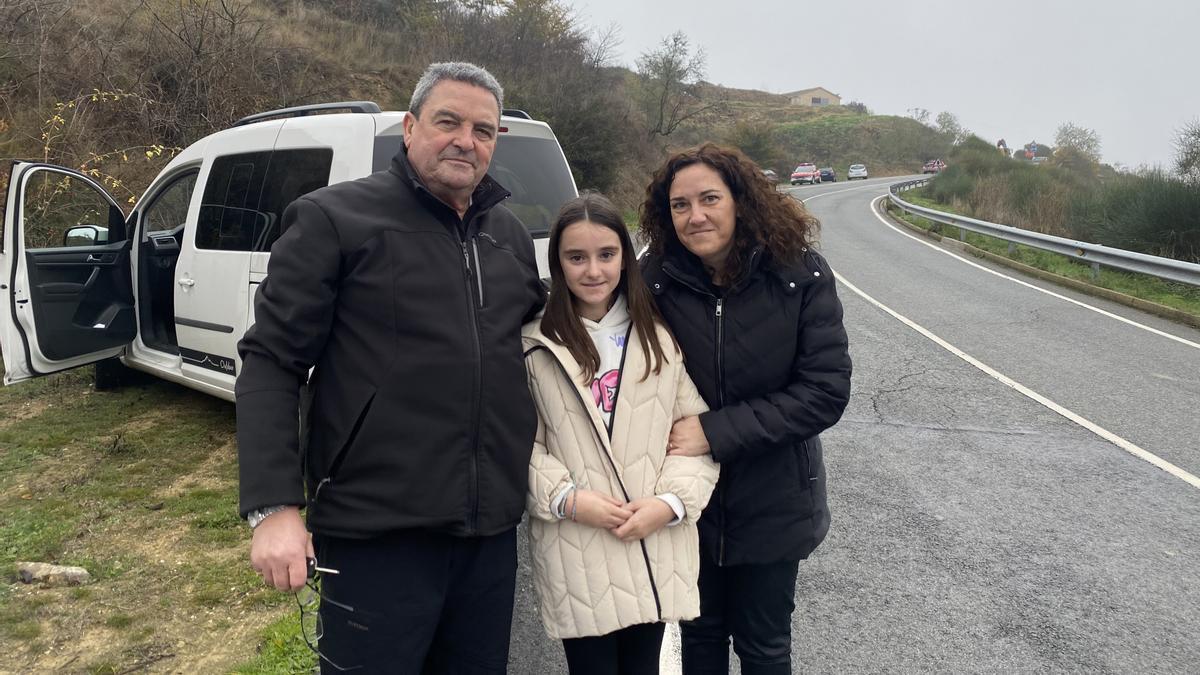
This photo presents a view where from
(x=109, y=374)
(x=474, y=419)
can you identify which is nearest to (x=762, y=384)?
(x=474, y=419)

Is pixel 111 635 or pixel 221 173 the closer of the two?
pixel 111 635

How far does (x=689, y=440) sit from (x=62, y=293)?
4.85 metres

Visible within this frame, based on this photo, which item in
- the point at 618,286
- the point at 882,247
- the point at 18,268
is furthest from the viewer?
the point at 882,247

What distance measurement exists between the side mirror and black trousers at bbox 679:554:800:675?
16.7 feet

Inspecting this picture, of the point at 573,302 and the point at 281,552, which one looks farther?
the point at 573,302

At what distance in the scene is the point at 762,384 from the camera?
2057 millimetres

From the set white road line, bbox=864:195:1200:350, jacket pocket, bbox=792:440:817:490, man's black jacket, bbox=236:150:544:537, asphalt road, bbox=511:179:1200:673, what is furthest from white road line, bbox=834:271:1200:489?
man's black jacket, bbox=236:150:544:537

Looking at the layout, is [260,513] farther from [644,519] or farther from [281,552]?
[644,519]

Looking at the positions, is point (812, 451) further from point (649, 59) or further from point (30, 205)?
point (649, 59)

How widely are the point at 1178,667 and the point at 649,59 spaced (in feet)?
135

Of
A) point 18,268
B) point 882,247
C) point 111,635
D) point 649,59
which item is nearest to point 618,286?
point 111,635

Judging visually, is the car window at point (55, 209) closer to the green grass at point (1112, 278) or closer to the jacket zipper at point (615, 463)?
the jacket zipper at point (615, 463)

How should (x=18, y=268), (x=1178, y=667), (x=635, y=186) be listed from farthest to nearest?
(x=635, y=186) → (x=18, y=268) → (x=1178, y=667)

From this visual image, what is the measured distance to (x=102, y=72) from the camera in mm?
12430
